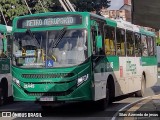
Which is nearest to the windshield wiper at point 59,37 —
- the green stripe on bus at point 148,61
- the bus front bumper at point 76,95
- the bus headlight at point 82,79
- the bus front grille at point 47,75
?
the bus front grille at point 47,75

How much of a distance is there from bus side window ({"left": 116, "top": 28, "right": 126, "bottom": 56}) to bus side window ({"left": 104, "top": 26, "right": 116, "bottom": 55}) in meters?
0.55

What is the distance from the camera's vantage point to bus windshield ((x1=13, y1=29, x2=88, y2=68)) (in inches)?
482

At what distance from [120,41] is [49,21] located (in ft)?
12.8

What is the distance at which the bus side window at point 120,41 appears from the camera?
15.7 m

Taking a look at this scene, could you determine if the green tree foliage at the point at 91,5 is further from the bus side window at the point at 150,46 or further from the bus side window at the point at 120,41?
the bus side window at the point at 120,41

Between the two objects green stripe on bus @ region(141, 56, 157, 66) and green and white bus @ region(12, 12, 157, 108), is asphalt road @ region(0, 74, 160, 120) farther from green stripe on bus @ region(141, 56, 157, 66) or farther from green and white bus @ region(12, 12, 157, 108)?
green stripe on bus @ region(141, 56, 157, 66)

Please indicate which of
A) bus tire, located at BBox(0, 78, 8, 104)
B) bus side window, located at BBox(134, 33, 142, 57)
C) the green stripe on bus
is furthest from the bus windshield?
the green stripe on bus

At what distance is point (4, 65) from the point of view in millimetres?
15695

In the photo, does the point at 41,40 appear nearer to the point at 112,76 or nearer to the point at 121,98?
the point at 112,76

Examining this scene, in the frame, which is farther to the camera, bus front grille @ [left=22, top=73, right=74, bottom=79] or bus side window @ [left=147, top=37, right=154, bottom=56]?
bus side window @ [left=147, top=37, right=154, bottom=56]

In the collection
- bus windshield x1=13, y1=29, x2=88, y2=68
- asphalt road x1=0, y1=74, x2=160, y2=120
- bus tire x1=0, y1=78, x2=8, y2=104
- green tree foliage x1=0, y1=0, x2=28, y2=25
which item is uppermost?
green tree foliage x1=0, y1=0, x2=28, y2=25

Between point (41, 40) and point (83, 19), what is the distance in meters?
1.33

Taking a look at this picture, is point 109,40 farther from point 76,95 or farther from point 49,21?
point 76,95

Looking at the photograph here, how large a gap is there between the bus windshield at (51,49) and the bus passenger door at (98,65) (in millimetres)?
497
